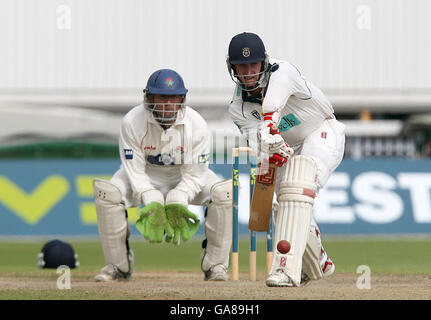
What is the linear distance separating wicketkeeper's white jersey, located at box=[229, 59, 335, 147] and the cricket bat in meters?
0.38

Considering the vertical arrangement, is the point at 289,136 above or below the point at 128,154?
above

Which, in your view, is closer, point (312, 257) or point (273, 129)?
point (273, 129)

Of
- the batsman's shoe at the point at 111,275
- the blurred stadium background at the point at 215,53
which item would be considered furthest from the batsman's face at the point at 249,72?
the blurred stadium background at the point at 215,53

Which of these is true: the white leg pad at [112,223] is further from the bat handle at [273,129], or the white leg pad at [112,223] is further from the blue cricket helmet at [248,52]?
the bat handle at [273,129]

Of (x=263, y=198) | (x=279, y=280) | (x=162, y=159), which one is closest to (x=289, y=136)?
(x=263, y=198)

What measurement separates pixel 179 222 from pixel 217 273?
750 millimetres

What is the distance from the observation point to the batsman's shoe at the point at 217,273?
7.55 metres

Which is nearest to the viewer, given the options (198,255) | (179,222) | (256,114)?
(256,114)

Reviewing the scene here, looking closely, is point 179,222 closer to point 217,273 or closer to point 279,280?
point 217,273

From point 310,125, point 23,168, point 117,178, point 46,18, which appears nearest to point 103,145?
point 23,168

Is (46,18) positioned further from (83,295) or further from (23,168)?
(83,295)

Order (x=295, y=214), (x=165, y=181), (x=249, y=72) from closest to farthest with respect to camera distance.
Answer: (x=295, y=214), (x=249, y=72), (x=165, y=181)

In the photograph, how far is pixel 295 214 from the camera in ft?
18.9

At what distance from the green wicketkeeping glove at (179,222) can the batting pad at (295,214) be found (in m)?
1.31
